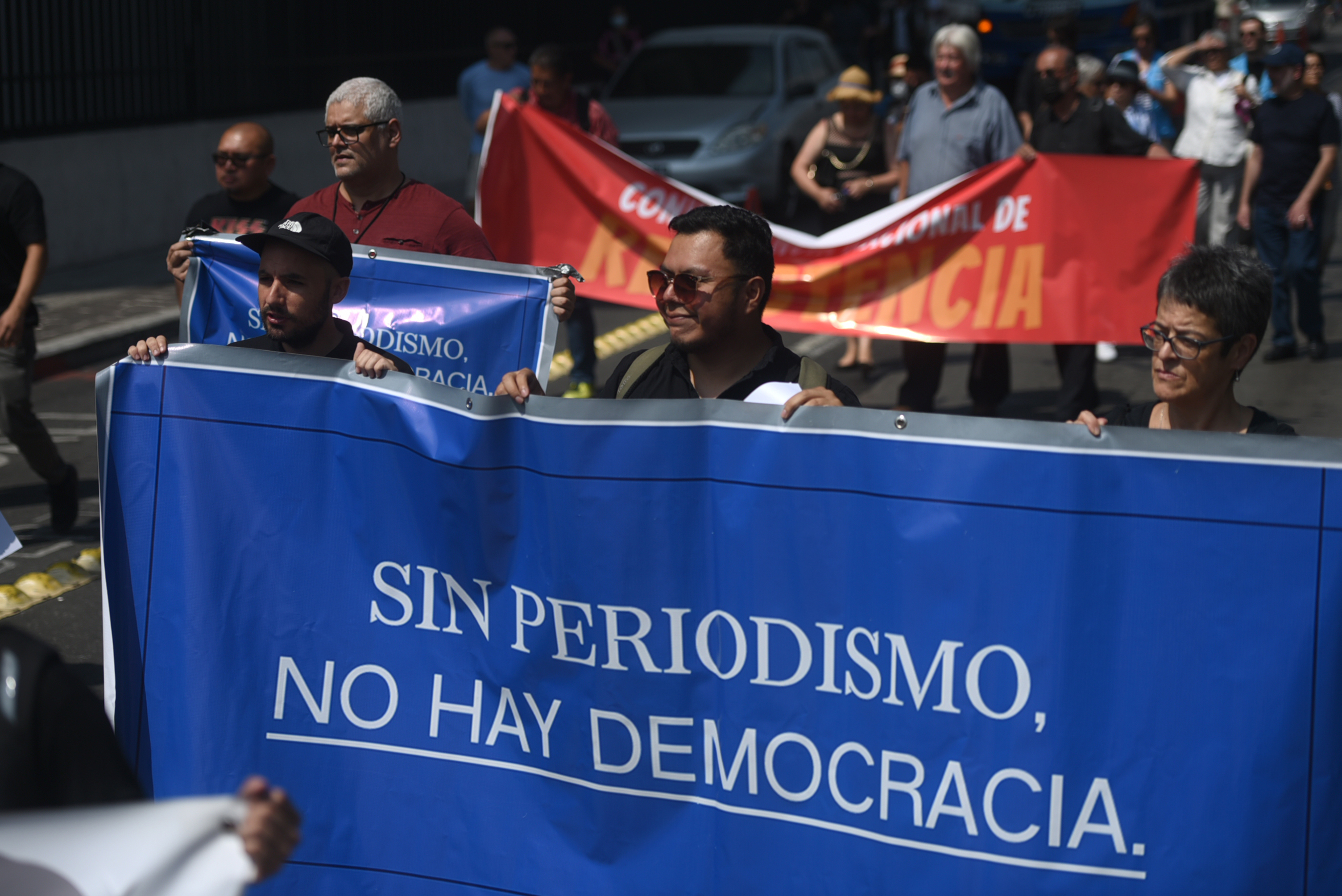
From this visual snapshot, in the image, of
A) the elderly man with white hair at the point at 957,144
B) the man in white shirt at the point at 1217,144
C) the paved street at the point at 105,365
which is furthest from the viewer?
the man in white shirt at the point at 1217,144

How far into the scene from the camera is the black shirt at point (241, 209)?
20.3 ft

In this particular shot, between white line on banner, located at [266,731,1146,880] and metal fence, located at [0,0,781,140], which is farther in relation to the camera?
metal fence, located at [0,0,781,140]

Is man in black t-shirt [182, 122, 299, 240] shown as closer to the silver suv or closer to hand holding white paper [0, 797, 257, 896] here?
A: hand holding white paper [0, 797, 257, 896]

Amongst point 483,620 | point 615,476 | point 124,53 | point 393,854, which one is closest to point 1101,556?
point 615,476

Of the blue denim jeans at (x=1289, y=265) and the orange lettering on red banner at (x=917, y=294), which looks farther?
the blue denim jeans at (x=1289, y=265)

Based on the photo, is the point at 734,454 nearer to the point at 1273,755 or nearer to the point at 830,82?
Result: the point at 1273,755

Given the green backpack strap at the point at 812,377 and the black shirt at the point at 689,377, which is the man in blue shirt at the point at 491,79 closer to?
the black shirt at the point at 689,377

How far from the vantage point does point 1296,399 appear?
9180 millimetres

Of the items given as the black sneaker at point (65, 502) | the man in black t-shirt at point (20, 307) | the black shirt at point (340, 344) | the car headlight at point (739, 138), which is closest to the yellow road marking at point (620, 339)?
the car headlight at point (739, 138)

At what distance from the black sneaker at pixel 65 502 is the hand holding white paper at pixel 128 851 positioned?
213 inches

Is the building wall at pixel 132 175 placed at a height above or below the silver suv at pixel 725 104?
below

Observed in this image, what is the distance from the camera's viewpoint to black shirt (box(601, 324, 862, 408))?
11.9 ft

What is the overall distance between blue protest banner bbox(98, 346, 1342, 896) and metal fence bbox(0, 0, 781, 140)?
11361 mm

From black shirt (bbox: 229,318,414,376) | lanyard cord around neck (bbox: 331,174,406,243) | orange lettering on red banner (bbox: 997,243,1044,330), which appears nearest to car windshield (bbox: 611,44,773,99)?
orange lettering on red banner (bbox: 997,243,1044,330)
